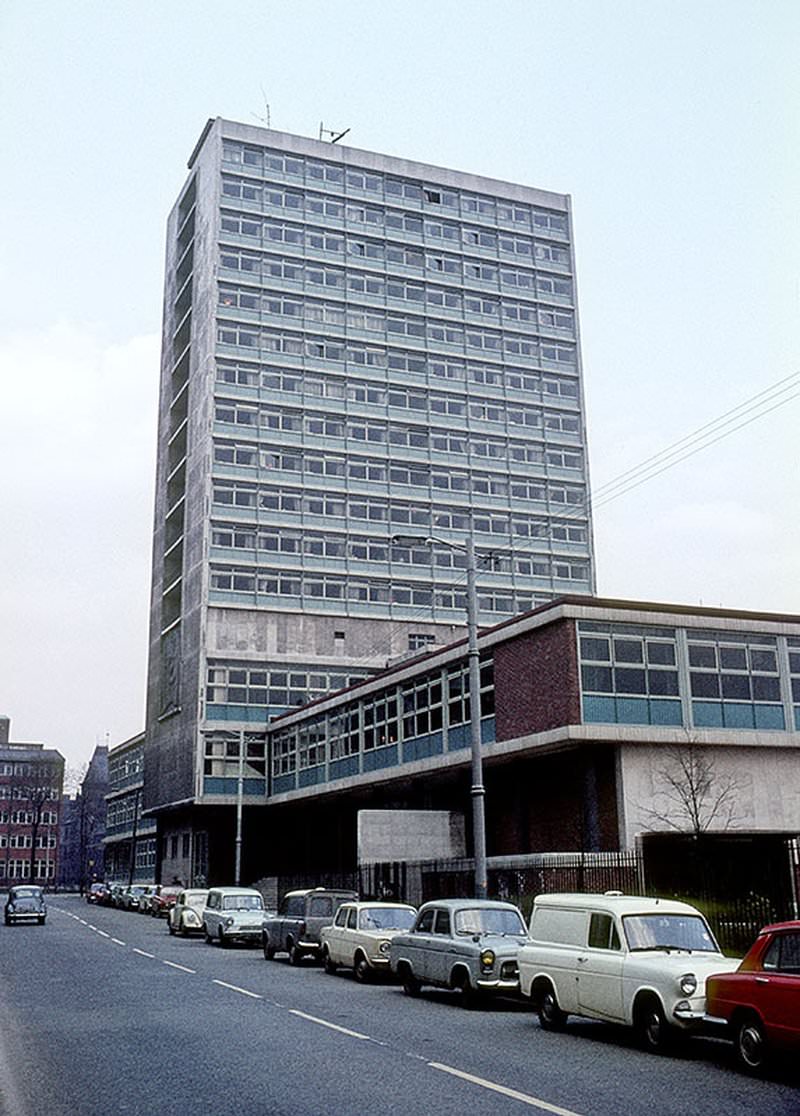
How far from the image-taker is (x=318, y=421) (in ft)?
234

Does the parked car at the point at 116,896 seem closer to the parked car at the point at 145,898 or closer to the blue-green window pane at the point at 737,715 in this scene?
the parked car at the point at 145,898

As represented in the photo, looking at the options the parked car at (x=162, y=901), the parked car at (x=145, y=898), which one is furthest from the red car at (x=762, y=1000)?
the parked car at (x=145, y=898)

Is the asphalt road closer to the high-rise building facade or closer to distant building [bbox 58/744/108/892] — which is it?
the high-rise building facade

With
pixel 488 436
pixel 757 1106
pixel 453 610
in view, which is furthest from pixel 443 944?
pixel 488 436

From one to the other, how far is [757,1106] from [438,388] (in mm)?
66517

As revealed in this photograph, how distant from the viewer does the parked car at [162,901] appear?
57.1m

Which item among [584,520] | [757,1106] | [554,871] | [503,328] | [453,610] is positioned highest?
[503,328]

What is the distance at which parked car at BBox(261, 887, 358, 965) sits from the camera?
1057 inches

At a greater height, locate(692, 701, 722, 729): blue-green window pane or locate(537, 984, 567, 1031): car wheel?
locate(692, 701, 722, 729): blue-green window pane

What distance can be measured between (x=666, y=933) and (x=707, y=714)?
20562mm

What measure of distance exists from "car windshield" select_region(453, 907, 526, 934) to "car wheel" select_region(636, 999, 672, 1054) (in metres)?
5.69

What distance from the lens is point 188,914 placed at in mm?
40031

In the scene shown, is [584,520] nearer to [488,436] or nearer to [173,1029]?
[488,436]

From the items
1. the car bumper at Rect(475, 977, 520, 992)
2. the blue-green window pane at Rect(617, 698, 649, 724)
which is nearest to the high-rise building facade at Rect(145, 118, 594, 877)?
the blue-green window pane at Rect(617, 698, 649, 724)
